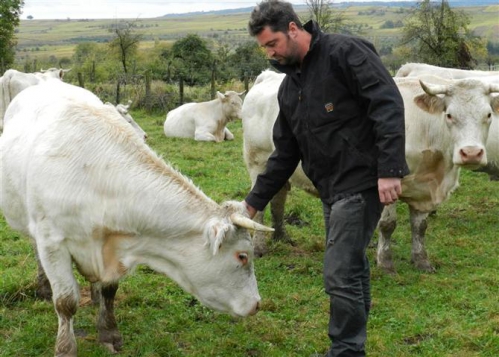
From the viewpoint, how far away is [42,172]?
4363 millimetres

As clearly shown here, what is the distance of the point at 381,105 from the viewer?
12.1ft

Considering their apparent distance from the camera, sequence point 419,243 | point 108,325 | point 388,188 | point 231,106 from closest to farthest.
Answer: point 388,188
point 108,325
point 419,243
point 231,106

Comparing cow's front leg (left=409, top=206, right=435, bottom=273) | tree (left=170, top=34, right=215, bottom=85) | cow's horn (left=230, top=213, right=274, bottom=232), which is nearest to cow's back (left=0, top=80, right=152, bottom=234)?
cow's horn (left=230, top=213, right=274, bottom=232)

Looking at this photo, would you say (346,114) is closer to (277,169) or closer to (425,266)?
Result: (277,169)

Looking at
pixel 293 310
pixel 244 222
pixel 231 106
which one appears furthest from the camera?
pixel 231 106

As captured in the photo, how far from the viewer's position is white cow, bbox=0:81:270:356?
429 cm

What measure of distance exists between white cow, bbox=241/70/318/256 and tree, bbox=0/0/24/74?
1385 inches

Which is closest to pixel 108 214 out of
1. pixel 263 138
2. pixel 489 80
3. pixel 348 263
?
pixel 348 263

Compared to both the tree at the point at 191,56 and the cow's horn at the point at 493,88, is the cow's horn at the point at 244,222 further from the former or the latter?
the tree at the point at 191,56

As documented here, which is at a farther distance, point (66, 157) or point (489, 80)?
point (489, 80)

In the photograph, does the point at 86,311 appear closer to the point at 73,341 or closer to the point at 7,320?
the point at 7,320

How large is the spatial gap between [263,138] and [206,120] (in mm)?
10015

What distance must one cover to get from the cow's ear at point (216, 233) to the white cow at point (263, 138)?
3146 mm

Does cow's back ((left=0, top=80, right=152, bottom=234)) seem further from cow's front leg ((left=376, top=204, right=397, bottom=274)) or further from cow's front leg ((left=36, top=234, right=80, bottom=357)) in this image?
cow's front leg ((left=376, top=204, right=397, bottom=274))
